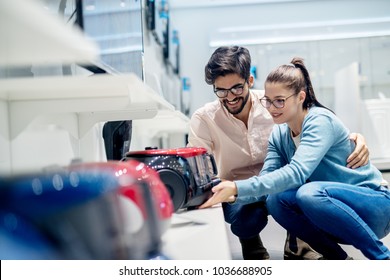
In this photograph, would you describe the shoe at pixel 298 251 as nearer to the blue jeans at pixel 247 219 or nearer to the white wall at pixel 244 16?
the blue jeans at pixel 247 219

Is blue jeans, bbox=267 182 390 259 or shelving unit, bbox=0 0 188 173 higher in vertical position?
shelving unit, bbox=0 0 188 173

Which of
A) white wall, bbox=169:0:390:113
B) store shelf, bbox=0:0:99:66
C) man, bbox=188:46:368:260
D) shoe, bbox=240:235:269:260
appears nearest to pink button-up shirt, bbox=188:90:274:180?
man, bbox=188:46:368:260

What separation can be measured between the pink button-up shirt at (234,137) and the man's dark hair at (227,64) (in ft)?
0.40

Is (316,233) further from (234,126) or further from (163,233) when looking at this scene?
(163,233)

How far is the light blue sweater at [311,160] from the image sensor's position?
102cm

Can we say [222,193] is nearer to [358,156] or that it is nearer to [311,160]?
[311,160]

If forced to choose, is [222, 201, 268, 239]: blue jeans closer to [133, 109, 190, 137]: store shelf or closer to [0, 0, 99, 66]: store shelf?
[133, 109, 190, 137]: store shelf

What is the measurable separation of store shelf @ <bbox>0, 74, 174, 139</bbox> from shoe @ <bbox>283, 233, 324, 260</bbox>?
61 cm

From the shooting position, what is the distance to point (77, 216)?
0.53 meters

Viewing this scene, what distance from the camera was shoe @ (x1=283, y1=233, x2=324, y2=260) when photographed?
1.19 m

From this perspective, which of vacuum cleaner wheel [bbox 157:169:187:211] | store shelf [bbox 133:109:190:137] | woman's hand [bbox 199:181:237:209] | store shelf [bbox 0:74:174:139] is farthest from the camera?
store shelf [bbox 133:109:190:137]


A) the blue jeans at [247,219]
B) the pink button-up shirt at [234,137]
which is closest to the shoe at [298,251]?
the blue jeans at [247,219]

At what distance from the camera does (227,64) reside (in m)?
1.22

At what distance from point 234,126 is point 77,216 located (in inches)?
34.9
